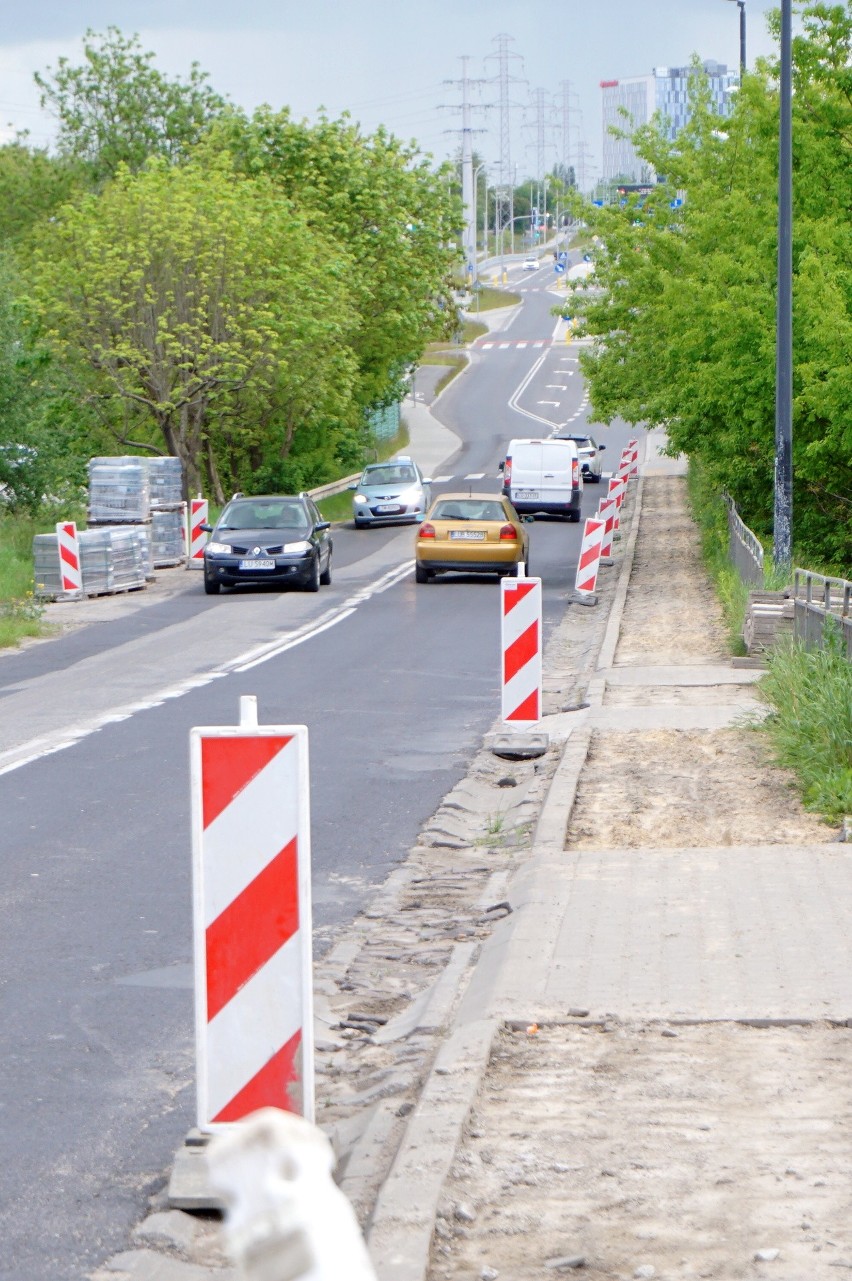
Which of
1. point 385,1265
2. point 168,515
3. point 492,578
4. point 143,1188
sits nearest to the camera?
point 385,1265

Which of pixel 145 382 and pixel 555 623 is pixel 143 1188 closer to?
pixel 555 623

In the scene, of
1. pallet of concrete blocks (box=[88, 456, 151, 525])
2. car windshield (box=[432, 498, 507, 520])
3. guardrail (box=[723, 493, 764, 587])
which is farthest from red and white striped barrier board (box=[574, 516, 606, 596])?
pallet of concrete blocks (box=[88, 456, 151, 525])

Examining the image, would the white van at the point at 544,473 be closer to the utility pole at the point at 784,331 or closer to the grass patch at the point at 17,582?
the grass patch at the point at 17,582

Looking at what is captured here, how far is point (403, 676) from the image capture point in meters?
18.4

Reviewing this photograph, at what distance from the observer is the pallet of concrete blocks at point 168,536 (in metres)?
35.0

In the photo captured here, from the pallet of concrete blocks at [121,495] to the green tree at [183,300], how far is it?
822 centimetres

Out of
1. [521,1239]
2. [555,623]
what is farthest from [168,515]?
[521,1239]

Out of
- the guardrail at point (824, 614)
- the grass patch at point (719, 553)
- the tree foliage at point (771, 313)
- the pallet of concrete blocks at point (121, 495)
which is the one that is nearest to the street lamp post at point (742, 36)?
the tree foliage at point (771, 313)

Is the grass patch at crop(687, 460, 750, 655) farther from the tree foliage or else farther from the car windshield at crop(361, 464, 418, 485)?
the car windshield at crop(361, 464, 418, 485)

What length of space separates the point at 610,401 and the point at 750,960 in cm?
3328

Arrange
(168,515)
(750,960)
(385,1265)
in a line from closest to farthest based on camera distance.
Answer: (385,1265)
(750,960)
(168,515)

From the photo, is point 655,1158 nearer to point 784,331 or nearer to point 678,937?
point 678,937

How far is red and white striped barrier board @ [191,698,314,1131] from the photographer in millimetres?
5016

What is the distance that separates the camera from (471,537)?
3020 centimetres
